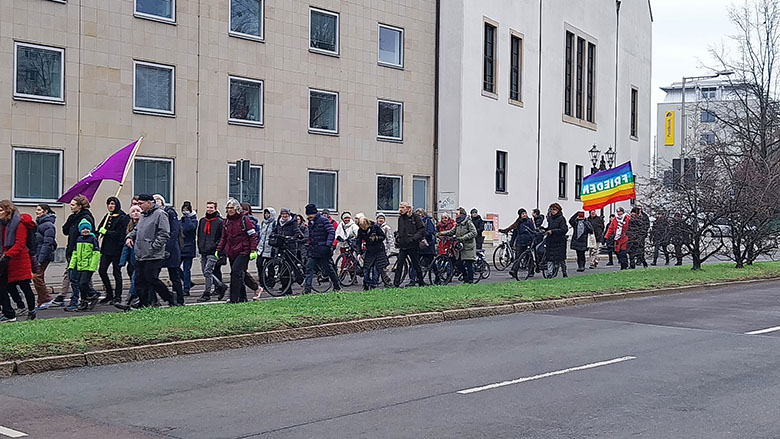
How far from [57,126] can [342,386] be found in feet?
61.2

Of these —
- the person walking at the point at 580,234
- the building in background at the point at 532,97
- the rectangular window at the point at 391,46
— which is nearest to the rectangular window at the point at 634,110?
the building in background at the point at 532,97

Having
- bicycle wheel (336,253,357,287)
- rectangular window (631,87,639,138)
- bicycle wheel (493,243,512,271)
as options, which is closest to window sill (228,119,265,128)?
bicycle wheel (493,243,512,271)

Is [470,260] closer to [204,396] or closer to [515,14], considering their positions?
[204,396]

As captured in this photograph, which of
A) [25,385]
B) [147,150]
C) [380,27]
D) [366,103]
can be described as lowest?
[25,385]

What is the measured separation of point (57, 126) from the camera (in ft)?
83.1

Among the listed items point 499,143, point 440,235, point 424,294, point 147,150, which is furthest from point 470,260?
point 499,143

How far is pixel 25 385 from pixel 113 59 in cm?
1879

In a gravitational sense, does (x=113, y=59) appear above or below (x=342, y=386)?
above

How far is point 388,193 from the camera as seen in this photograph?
35.1m

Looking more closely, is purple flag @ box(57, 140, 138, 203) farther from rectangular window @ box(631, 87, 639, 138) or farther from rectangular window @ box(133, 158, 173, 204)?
rectangular window @ box(631, 87, 639, 138)

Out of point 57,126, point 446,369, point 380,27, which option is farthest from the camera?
point 380,27

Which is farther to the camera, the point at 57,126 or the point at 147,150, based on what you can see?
the point at 147,150

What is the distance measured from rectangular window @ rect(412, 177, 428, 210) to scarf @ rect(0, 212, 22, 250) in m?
23.8

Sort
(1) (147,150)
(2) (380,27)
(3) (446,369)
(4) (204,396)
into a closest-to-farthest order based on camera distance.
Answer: (4) (204,396) → (3) (446,369) → (1) (147,150) → (2) (380,27)
